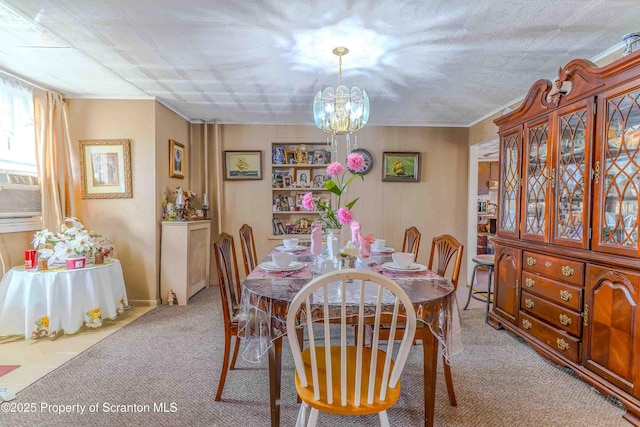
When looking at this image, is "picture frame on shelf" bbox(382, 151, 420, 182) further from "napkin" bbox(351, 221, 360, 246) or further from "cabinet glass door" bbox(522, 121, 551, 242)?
A: "napkin" bbox(351, 221, 360, 246)

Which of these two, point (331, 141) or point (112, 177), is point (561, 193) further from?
point (112, 177)

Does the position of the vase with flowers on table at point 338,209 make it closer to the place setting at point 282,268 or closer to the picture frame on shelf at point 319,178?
the place setting at point 282,268

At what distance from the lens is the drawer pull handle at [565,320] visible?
2123 mm

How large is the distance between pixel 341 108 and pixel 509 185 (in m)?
1.74

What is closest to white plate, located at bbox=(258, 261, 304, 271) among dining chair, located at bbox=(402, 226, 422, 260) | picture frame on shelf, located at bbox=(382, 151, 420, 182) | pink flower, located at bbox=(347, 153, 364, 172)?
pink flower, located at bbox=(347, 153, 364, 172)

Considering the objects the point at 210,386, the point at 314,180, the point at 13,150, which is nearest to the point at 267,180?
the point at 314,180

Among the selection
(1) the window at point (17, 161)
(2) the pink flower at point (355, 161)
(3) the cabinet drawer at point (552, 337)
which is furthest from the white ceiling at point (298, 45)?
(3) the cabinet drawer at point (552, 337)

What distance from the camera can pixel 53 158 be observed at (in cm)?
316

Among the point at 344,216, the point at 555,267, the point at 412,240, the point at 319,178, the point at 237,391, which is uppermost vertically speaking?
the point at 319,178

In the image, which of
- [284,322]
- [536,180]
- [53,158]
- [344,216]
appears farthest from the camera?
[53,158]

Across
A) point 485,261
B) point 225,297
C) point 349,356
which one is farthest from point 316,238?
point 485,261

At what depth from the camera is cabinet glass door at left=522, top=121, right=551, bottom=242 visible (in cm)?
242

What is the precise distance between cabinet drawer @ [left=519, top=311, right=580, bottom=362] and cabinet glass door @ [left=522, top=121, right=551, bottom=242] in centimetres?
64

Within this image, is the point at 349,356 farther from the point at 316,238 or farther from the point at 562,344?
the point at 562,344
